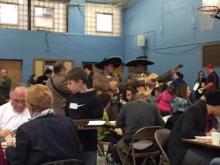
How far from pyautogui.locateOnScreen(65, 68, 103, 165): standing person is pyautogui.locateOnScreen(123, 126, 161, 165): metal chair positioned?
3.02ft

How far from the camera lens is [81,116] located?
389 cm

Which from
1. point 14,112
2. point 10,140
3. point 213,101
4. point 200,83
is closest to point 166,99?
point 200,83

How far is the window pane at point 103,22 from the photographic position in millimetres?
14547

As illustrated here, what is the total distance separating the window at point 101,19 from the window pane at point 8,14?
2.50 meters

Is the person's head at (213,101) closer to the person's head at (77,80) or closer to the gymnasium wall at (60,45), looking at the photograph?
the person's head at (77,80)

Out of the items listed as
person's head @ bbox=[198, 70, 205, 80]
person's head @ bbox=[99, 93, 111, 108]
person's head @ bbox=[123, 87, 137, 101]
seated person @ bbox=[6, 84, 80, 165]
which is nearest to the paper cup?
seated person @ bbox=[6, 84, 80, 165]

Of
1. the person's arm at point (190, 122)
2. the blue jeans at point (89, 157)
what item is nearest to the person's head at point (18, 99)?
the blue jeans at point (89, 157)

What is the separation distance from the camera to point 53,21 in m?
13.8

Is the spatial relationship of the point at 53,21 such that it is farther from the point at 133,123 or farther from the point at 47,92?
the point at 47,92

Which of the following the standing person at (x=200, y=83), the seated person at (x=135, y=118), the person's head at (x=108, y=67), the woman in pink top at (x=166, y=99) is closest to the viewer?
the seated person at (x=135, y=118)

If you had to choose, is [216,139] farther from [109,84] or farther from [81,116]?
[109,84]

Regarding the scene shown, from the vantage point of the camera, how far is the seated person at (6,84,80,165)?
2525 mm

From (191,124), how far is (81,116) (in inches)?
41.8

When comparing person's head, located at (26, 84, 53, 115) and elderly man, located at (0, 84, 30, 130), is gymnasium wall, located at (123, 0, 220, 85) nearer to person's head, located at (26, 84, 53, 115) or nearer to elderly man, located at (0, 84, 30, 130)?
elderly man, located at (0, 84, 30, 130)
